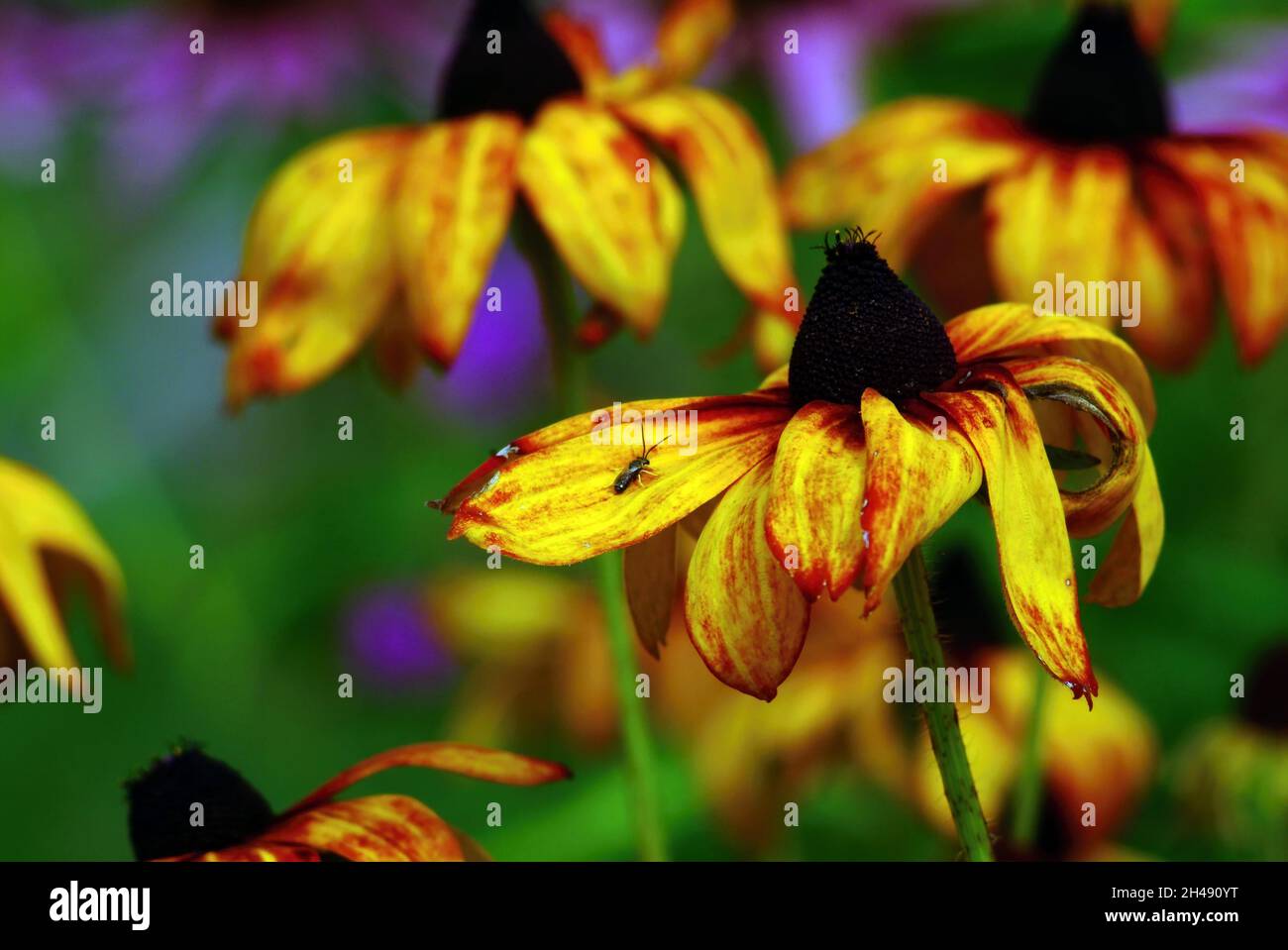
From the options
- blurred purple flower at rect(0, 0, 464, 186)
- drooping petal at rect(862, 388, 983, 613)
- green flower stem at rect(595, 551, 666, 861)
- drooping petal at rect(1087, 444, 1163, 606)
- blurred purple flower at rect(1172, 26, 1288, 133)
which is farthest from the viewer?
blurred purple flower at rect(0, 0, 464, 186)

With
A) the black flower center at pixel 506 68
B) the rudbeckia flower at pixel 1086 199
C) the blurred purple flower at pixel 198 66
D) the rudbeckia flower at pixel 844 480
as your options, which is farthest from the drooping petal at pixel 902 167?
the blurred purple flower at pixel 198 66

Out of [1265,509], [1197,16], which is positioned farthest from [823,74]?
[1265,509]

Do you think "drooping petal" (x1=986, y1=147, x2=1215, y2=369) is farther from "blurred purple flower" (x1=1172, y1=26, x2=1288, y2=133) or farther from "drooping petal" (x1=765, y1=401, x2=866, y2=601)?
"blurred purple flower" (x1=1172, y1=26, x2=1288, y2=133)

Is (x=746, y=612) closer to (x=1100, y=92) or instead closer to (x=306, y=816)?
(x=306, y=816)

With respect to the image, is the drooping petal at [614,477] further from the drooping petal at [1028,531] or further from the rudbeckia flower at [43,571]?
the rudbeckia flower at [43,571]

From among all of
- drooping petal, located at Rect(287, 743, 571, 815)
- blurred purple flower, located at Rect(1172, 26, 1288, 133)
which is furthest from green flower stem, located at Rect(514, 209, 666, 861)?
blurred purple flower, located at Rect(1172, 26, 1288, 133)

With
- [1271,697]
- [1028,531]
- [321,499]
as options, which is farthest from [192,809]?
[321,499]
